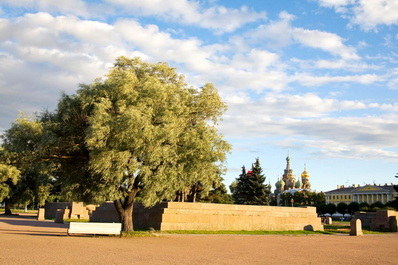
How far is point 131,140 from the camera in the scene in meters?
20.6

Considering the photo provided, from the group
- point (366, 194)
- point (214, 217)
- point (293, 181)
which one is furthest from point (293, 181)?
point (214, 217)

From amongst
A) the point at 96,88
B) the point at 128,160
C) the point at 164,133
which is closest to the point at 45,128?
the point at 96,88

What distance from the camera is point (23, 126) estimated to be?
2205 cm

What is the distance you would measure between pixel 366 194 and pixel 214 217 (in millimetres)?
128041

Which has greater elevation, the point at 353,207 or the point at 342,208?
the point at 353,207

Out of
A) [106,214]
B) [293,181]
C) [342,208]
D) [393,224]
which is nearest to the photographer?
[106,214]

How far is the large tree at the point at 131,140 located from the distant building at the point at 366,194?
123m

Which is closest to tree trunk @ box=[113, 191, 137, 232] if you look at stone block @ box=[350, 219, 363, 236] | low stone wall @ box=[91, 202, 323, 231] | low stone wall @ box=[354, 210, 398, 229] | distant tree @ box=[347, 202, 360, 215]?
low stone wall @ box=[91, 202, 323, 231]

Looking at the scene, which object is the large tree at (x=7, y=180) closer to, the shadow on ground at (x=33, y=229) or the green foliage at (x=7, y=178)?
the green foliage at (x=7, y=178)

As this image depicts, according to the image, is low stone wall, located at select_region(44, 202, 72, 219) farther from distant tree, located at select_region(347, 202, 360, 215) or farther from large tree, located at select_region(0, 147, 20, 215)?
distant tree, located at select_region(347, 202, 360, 215)

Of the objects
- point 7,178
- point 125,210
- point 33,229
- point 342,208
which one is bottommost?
point 33,229

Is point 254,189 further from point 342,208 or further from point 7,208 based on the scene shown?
point 342,208

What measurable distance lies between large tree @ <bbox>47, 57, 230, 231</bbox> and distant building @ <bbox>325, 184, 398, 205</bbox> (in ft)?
403

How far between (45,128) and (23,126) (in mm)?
1372
